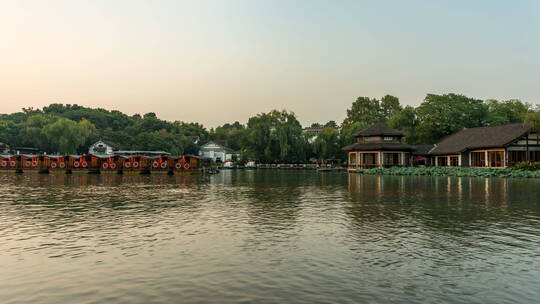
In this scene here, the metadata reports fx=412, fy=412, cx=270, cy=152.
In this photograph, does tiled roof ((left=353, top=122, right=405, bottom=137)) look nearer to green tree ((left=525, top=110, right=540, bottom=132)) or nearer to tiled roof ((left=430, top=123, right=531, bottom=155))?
tiled roof ((left=430, top=123, right=531, bottom=155))

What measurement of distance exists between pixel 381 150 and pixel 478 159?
14388 mm

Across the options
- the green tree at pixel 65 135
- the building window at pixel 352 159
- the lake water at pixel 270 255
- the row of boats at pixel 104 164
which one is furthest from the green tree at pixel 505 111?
the green tree at pixel 65 135

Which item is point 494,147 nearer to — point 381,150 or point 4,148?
point 381,150

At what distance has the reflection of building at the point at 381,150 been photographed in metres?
68.5

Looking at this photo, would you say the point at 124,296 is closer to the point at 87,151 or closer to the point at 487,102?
the point at 487,102

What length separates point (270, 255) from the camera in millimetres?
11273

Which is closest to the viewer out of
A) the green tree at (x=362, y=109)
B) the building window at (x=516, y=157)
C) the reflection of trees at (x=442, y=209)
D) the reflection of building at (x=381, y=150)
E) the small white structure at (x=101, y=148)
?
the reflection of trees at (x=442, y=209)

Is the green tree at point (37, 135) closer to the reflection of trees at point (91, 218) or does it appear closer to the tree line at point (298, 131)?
the tree line at point (298, 131)

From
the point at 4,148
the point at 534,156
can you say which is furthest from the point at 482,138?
the point at 4,148

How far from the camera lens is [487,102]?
90688 millimetres

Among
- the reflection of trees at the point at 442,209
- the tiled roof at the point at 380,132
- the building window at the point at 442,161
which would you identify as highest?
the tiled roof at the point at 380,132

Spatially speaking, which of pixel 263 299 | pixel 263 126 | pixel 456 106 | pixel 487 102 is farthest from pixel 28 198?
pixel 487 102

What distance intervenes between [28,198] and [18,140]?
311ft

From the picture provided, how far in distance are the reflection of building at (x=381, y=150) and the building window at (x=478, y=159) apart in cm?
970
